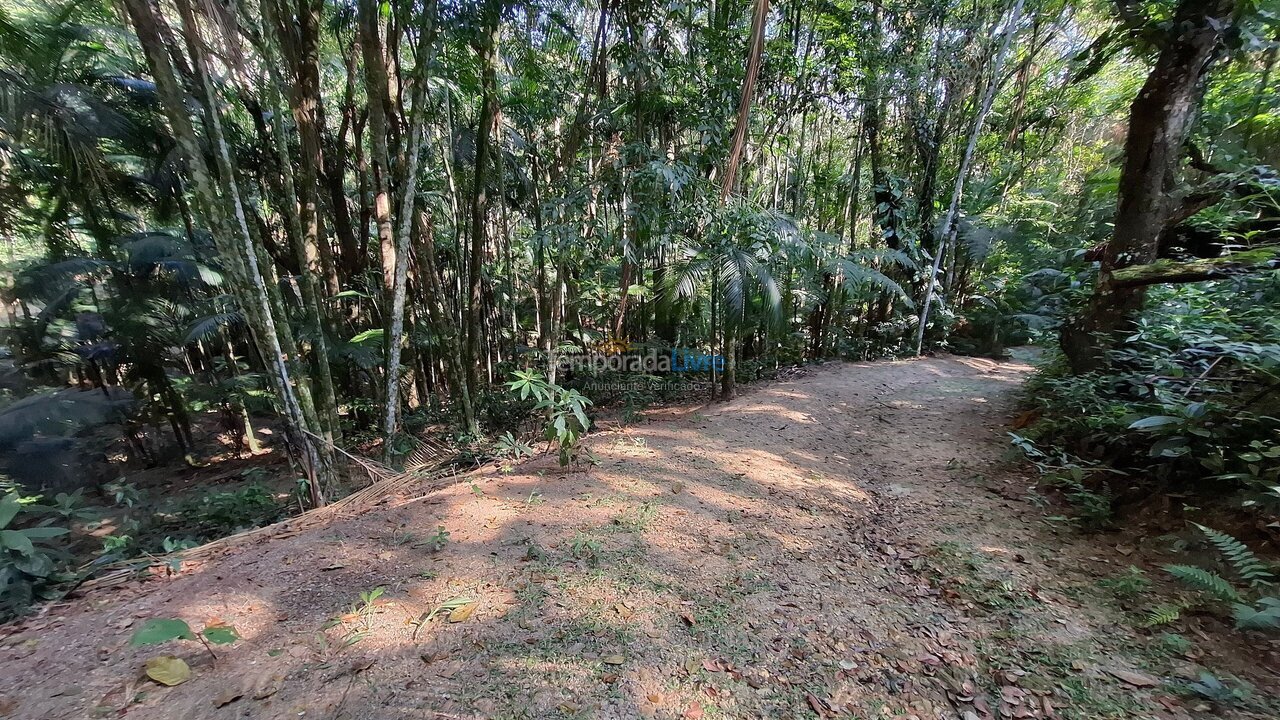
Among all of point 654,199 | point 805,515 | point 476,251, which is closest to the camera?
point 805,515

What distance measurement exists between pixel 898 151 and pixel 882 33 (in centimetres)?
262

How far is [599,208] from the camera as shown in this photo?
7.39m

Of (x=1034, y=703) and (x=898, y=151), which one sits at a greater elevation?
(x=898, y=151)

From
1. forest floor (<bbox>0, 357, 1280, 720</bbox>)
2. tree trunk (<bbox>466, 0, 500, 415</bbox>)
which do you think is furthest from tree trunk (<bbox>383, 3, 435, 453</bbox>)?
forest floor (<bbox>0, 357, 1280, 720</bbox>)

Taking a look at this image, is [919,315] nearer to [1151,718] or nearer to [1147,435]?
[1147,435]

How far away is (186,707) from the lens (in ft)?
5.16

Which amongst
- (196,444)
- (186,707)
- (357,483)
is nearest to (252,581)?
(186,707)

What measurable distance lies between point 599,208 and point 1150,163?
612 cm

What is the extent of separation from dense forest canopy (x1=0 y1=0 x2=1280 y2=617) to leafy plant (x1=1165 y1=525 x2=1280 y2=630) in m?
0.44

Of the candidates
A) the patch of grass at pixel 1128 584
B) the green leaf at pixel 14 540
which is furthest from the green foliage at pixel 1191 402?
the green leaf at pixel 14 540

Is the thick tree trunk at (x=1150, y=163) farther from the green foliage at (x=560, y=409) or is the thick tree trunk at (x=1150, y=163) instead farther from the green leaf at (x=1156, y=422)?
the green foliage at (x=560, y=409)

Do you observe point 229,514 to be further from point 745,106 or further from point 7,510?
point 745,106

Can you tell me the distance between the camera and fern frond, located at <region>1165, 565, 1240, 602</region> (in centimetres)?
194

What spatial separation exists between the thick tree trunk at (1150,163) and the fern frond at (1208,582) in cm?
235
